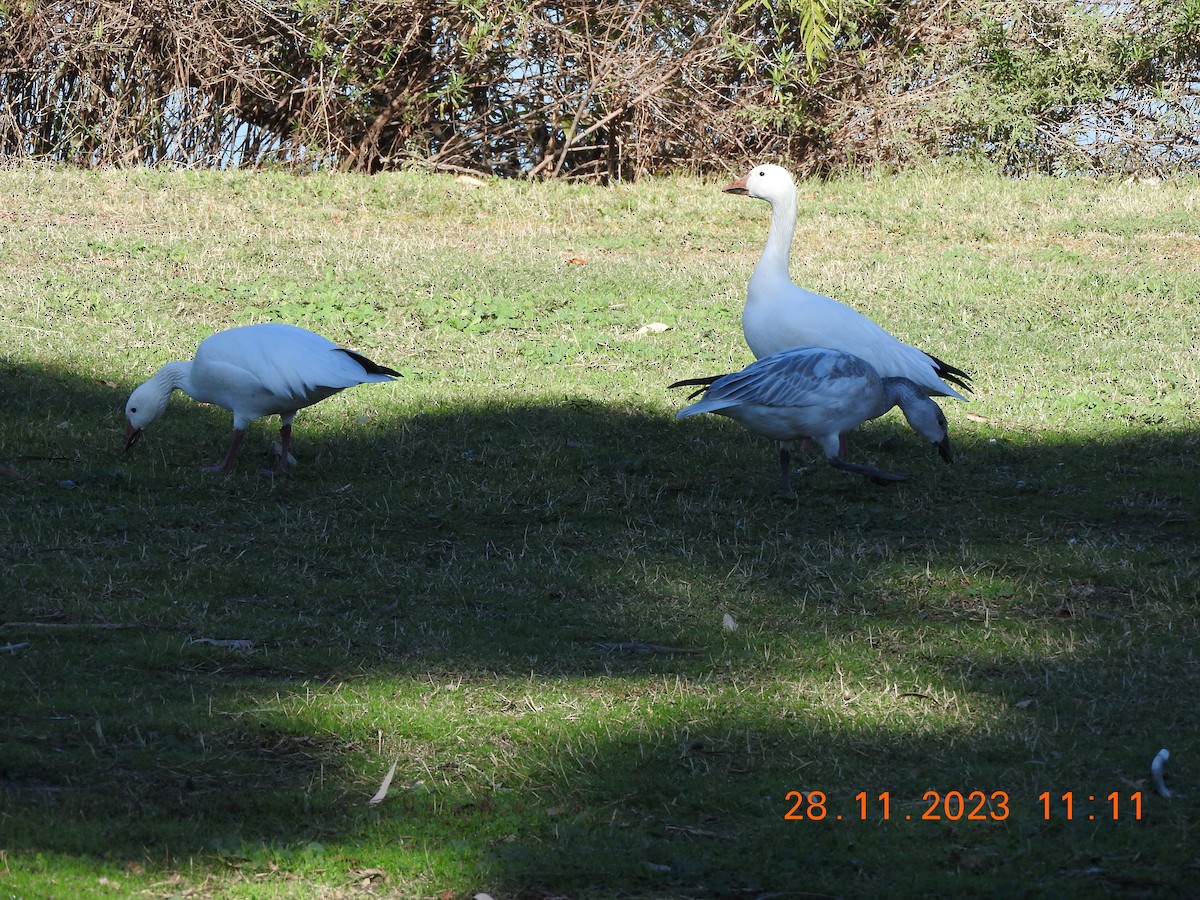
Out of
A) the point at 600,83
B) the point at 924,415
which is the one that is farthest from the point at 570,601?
the point at 600,83

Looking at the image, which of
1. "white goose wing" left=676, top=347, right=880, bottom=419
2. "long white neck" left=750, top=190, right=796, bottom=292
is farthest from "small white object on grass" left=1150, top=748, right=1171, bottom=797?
"long white neck" left=750, top=190, right=796, bottom=292

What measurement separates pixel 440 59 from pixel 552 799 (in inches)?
561

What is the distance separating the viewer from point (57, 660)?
521cm

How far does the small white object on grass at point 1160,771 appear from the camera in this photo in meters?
4.30

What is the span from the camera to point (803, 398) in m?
7.43

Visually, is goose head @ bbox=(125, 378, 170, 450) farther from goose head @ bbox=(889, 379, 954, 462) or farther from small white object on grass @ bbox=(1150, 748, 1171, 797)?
small white object on grass @ bbox=(1150, 748, 1171, 797)

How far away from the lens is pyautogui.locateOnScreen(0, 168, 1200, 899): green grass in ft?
13.3

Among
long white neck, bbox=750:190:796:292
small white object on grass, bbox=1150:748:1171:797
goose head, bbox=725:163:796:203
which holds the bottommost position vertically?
small white object on grass, bbox=1150:748:1171:797

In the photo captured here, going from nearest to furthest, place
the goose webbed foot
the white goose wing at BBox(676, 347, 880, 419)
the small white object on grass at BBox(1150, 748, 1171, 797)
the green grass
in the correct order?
the green grass
the small white object on grass at BBox(1150, 748, 1171, 797)
the white goose wing at BBox(676, 347, 880, 419)
the goose webbed foot

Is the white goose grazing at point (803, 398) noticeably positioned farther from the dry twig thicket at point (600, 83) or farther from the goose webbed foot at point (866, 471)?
the dry twig thicket at point (600, 83)

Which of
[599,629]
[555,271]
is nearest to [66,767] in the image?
[599,629]

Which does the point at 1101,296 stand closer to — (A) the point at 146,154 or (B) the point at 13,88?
(A) the point at 146,154

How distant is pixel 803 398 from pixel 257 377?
9.47 feet
